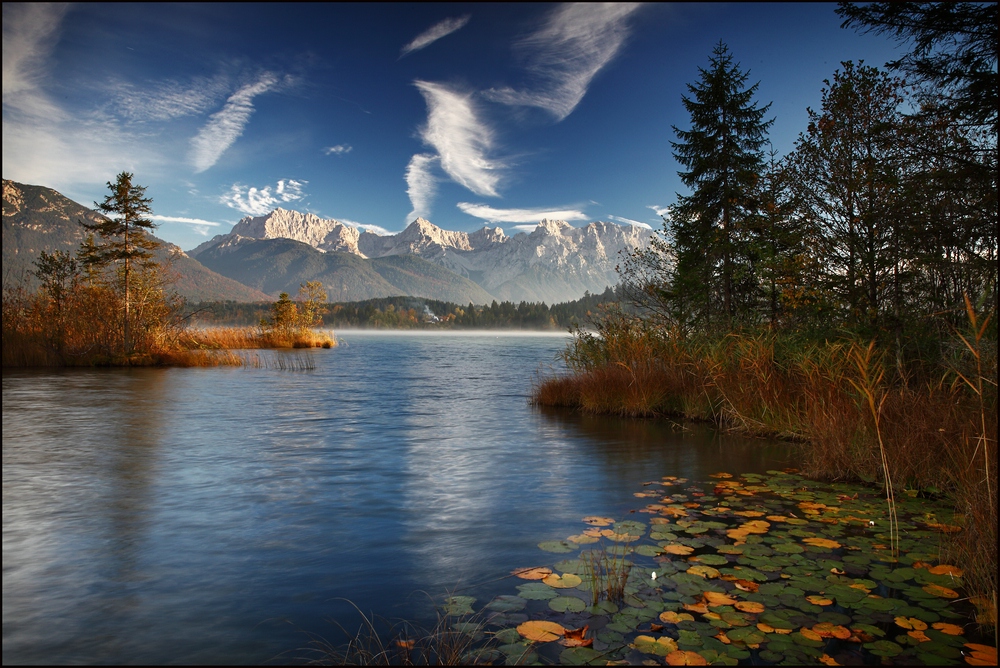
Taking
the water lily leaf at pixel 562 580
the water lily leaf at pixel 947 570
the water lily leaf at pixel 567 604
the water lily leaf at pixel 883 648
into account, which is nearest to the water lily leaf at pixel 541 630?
the water lily leaf at pixel 567 604

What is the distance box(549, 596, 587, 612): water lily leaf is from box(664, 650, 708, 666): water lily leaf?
32.6 inches

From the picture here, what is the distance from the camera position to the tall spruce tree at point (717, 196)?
19.4m

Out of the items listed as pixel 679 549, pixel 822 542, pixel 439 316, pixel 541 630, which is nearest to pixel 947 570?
pixel 822 542

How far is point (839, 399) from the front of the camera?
945 centimetres

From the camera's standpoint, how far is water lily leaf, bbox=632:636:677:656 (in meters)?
3.62

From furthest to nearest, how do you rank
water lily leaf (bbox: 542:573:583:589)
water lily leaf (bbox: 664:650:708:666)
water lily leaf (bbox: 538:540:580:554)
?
water lily leaf (bbox: 538:540:580:554), water lily leaf (bbox: 542:573:583:589), water lily leaf (bbox: 664:650:708:666)

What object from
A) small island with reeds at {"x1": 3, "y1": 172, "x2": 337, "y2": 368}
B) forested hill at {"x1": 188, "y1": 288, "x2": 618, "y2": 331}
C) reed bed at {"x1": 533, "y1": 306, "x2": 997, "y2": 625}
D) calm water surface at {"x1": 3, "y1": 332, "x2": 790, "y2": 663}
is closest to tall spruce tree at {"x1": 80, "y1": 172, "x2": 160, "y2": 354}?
small island with reeds at {"x1": 3, "y1": 172, "x2": 337, "y2": 368}

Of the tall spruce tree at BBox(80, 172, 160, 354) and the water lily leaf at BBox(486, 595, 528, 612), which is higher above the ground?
the tall spruce tree at BBox(80, 172, 160, 354)

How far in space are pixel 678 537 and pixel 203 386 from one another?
2207 cm

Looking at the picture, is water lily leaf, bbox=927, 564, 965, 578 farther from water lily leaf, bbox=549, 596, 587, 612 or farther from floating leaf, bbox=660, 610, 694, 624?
water lily leaf, bbox=549, 596, 587, 612

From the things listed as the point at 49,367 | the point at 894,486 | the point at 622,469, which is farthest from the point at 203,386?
the point at 894,486

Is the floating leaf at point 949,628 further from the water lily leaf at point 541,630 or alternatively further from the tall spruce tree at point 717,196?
the tall spruce tree at point 717,196

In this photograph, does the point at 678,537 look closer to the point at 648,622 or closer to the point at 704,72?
the point at 648,622

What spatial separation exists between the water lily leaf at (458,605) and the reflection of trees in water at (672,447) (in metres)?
4.97
